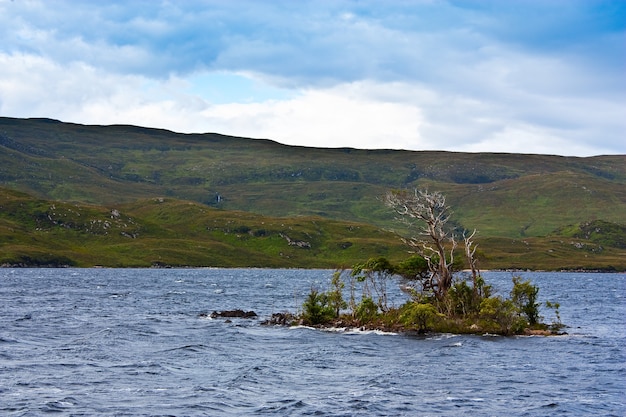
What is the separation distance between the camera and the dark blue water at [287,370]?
42.1 meters

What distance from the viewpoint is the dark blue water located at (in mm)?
42125

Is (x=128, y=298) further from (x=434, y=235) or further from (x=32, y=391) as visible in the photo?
(x=32, y=391)

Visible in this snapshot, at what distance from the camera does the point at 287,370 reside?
54.4m

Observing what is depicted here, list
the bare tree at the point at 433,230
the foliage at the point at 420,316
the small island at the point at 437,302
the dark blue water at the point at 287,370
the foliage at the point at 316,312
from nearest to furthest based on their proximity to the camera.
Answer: the dark blue water at the point at 287,370
the foliage at the point at 420,316
the small island at the point at 437,302
the bare tree at the point at 433,230
the foliage at the point at 316,312

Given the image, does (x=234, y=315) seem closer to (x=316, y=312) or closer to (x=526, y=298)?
(x=316, y=312)

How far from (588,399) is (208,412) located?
73.3ft

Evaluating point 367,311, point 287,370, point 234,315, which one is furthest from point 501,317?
point 234,315

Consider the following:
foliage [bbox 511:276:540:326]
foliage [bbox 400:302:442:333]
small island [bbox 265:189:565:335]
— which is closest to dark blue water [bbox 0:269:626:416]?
foliage [bbox 400:302:442:333]

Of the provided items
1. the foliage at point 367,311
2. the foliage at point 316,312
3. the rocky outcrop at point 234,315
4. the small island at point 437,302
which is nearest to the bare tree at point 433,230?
the small island at point 437,302

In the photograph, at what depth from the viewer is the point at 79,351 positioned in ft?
202

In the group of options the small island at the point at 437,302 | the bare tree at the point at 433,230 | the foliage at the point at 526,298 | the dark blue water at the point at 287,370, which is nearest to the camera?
the dark blue water at the point at 287,370

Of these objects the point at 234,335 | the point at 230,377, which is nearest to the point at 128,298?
the point at 234,335

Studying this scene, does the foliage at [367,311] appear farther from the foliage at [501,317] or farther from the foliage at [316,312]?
the foliage at [501,317]

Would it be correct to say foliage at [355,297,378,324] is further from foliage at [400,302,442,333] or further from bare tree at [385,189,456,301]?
bare tree at [385,189,456,301]
